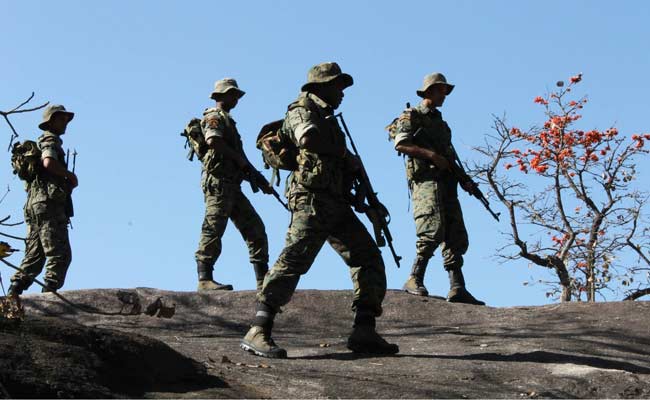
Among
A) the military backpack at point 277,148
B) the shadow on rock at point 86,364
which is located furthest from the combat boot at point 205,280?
the shadow on rock at point 86,364

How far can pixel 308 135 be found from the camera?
324 inches

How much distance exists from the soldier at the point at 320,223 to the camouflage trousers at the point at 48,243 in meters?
3.74

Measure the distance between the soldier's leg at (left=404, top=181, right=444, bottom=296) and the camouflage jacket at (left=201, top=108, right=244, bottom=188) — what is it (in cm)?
181

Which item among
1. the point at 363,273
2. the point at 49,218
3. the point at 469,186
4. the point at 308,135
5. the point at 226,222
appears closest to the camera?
the point at 308,135

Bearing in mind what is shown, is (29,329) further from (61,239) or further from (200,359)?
(61,239)

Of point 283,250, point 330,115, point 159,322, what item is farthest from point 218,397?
point 159,322

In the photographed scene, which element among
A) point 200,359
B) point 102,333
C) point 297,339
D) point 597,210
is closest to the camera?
point 102,333

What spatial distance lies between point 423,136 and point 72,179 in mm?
3415

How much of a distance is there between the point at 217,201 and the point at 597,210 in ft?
21.9

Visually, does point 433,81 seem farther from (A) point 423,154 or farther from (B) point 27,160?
(B) point 27,160

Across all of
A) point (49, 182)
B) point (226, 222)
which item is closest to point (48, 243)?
point (49, 182)

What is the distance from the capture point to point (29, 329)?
696 centimetres

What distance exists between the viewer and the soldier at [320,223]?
27.2ft

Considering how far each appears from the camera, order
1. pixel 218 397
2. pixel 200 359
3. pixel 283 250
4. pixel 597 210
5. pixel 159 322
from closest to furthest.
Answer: pixel 218 397 < pixel 200 359 < pixel 283 250 < pixel 159 322 < pixel 597 210
